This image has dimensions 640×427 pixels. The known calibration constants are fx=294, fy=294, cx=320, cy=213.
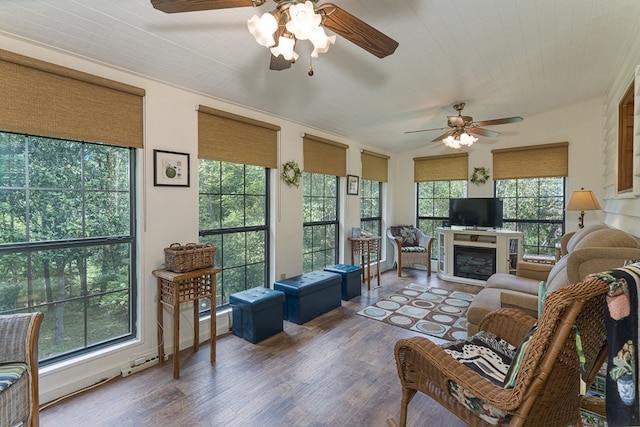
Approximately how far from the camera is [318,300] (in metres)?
3.50

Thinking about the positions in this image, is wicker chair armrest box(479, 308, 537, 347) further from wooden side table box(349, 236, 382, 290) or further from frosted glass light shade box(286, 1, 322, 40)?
wooden side table box(349, 236, 382, 290)

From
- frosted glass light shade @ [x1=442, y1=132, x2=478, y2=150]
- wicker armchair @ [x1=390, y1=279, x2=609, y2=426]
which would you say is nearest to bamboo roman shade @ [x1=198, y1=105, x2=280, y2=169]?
frosted glass light shade @ [x1=442, y1=132, x2=478, y2=150]

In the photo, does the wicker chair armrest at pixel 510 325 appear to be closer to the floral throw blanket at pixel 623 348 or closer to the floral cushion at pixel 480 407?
the floral cushion at pixel 480 407

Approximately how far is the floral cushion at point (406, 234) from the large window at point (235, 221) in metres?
3.05

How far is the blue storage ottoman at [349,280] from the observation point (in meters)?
4.07

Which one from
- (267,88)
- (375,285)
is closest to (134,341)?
(267,88)

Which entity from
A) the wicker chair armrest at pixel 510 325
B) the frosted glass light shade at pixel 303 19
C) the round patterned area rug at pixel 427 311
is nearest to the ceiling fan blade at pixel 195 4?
the frosted glass light shade at pixel 303 19

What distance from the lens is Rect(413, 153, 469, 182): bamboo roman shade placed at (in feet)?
17.7

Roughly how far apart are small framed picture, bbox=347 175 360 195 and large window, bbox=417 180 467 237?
5.63 ft

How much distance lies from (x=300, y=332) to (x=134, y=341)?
4.93ft

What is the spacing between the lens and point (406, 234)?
579cm

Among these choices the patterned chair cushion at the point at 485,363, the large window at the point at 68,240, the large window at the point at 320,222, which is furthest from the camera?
the large window at the point at 320,222

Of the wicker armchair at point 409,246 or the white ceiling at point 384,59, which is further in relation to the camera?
the wicker armchair at point 409,246

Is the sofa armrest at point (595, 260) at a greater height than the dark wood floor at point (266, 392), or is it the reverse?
the sofa armrest at point (595, 260)
